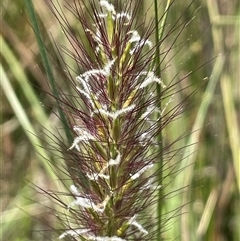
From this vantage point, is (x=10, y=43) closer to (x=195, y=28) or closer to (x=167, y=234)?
(x=195, y=28)

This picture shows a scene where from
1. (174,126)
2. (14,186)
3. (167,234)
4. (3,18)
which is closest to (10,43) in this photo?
(3,18)

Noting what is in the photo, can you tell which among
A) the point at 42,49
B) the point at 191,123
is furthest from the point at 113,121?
the point at 191,123

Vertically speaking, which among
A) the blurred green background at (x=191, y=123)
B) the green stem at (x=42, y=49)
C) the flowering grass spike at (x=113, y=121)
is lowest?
the flowering grass spike at (x=113, y=121)

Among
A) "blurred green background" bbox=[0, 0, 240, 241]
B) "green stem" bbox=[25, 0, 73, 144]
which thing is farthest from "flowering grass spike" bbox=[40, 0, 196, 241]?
"blurred green background" bbox=[0, 0, 240, 241]

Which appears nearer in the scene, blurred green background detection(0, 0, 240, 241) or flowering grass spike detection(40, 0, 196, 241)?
flowering grass spike detection(40, 0, 196, 241)

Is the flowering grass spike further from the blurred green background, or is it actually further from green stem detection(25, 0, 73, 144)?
the blurred green background

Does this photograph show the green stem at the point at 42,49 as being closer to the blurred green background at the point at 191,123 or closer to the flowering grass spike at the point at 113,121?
the flowering grass spike at the point at 113,121

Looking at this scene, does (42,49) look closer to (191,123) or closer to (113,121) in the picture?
(113,121)

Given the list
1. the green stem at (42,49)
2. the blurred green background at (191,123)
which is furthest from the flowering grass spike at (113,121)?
the blurred green background at (191,123)
